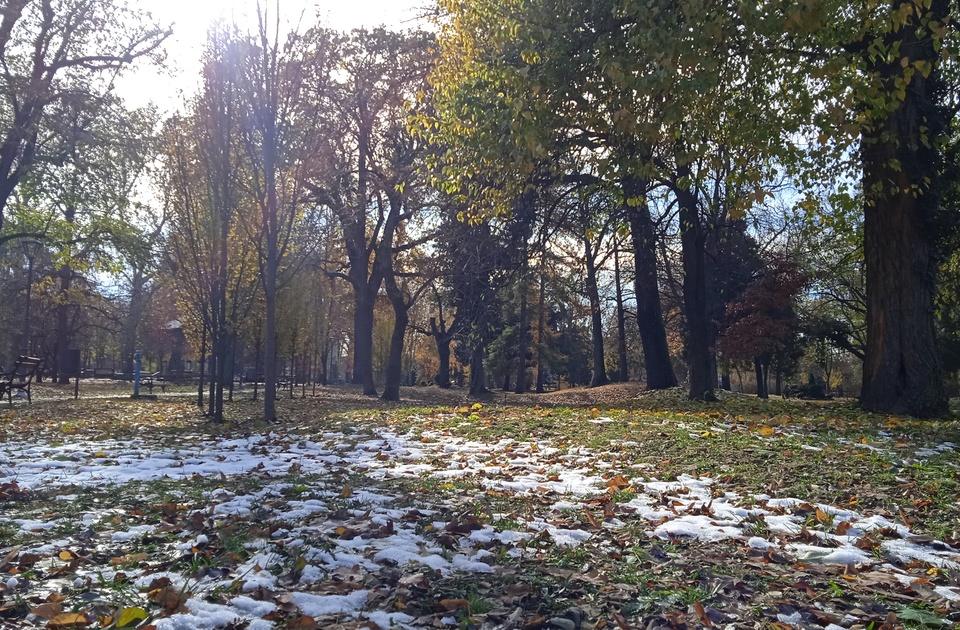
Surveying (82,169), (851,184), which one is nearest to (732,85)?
(851,184)

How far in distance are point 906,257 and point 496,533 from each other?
A: 9473 millimetres

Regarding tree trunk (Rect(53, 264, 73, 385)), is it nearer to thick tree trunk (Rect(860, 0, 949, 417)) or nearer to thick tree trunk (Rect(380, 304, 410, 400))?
thick tree trunk (Rect(380, 304, 410, 400))

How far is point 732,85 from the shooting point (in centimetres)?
830

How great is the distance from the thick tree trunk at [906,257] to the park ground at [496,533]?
312cm

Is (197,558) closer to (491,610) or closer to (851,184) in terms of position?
(491,610)

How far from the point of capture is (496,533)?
4504mm

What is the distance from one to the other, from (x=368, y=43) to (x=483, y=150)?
12.8 meters

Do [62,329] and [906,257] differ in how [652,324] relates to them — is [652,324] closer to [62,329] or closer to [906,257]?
[906,257]

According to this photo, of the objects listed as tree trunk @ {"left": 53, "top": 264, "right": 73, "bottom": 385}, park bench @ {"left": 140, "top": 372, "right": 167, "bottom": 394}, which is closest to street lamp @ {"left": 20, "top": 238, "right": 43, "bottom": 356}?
tree trunk @ {"left": 53, "top": 264, "right": 73, "bottom": 385}

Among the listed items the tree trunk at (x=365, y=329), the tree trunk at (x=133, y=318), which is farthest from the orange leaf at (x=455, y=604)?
the tree trunk at (x=133, y=318)

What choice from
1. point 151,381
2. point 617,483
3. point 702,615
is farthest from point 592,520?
point 151,381

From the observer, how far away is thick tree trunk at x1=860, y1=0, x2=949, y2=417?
1066cm

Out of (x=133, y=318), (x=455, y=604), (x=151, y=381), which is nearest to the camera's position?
(x=455, y=604)

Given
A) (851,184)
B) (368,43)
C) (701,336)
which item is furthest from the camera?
(368,43)
